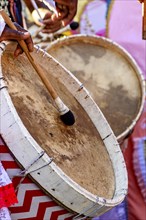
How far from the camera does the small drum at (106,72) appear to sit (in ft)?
6.70

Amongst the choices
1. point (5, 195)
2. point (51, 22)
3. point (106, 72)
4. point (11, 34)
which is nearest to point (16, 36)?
point (11, 34)

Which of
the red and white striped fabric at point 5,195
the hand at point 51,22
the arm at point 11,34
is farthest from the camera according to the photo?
the hand at point 51,22

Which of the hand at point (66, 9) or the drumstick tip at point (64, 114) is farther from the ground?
the hand at point (66, 9)

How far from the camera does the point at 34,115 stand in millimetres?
1269

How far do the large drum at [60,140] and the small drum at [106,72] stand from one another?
1.64 ft

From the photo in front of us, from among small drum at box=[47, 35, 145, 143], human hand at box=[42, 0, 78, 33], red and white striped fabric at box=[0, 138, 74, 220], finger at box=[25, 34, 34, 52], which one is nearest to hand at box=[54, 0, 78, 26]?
human hand at box=[42, 0, 78, 33]

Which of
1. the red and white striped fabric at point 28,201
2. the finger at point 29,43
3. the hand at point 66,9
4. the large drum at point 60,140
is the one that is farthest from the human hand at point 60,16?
the red and white striped fabric at point 28,201

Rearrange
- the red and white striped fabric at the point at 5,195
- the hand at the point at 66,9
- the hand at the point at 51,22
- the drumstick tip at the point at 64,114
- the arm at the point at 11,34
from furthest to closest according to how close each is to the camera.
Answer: the hand at the point at 51,22 < the hand at the point at 66,9 < the drumstick tip at the point at 64,114 < the arm at the point at 11,34 < the red and white striped fabric at the point at 5,195

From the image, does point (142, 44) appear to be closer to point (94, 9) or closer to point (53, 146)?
point (94, 9)

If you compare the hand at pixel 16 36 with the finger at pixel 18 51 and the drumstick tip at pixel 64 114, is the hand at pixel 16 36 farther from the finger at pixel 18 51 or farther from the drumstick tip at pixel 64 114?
the drumstick tip at pixel 64 114

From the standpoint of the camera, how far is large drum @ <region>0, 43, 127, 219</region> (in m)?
1.12

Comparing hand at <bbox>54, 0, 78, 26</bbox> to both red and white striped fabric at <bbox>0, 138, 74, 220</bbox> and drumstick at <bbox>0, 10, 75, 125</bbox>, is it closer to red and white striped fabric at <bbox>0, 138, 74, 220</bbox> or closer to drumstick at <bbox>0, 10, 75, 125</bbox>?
drumstick at <bbox>0, 10, 75, 125</bbox>

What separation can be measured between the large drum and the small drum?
0.50 metres

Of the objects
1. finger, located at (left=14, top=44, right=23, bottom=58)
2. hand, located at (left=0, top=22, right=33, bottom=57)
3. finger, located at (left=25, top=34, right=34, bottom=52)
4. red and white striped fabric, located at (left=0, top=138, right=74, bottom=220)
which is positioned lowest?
red and white striped fabric, located at (left=0, top=138, right=74, bottom=220)
